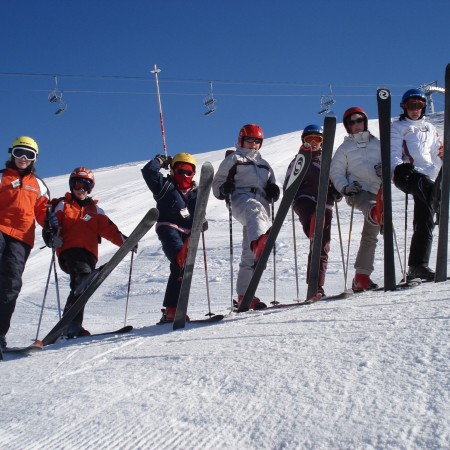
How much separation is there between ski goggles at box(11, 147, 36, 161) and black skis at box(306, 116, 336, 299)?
2674mm

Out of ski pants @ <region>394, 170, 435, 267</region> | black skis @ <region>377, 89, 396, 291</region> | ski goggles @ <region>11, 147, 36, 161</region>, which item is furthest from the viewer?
ski goggles @ <region>11, 147, 36, 161</region>

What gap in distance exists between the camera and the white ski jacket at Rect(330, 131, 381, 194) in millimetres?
5102

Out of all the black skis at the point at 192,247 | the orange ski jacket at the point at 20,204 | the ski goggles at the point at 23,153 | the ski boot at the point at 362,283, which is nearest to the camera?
the black skis at the point at 192,247

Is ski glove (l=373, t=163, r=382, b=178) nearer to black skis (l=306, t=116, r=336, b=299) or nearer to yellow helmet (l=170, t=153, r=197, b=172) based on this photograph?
black skis (l=306, t=116, r=336, b=299)

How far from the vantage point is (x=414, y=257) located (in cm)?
456

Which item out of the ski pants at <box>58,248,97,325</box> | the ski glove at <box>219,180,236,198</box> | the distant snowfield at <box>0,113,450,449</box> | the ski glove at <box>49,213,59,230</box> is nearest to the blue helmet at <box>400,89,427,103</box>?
the ski glove at <box>219,180,236,198</box>

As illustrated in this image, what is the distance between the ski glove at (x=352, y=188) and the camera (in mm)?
4906

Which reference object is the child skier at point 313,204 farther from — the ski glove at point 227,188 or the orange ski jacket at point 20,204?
the orange ski jacket at point 20,204

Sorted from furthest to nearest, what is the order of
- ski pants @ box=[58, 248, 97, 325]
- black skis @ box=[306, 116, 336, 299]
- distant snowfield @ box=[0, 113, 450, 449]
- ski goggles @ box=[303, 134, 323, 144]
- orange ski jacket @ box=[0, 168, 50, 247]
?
ski goggles @ box=[303, 134, 323, 144]
ski pants @ box=[58, 248, 97, 325]
orange ski jacket @ box=[0, 168, 50, 247]
black skis @ box=[306, 116, 336, 299]
distant snowfield @ box=[0, 113, 450, 449]

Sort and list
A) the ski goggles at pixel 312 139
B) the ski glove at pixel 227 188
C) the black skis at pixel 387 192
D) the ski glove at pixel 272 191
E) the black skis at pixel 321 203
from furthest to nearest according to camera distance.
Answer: the ski goggles at pixel 312 139 < the ski glove at pixel 272 191 < the ski glove at pixel 227 188 < the black skis at pixel 321 203 < the black skis at pixel 387 192

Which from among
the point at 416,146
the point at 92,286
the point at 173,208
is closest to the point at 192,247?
the point at 92,286

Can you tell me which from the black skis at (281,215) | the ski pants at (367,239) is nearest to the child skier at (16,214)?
the black skis at (281,215)

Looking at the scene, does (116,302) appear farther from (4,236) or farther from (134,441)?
(134,441)

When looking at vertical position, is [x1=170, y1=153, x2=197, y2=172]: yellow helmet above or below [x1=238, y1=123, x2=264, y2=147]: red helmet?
below
